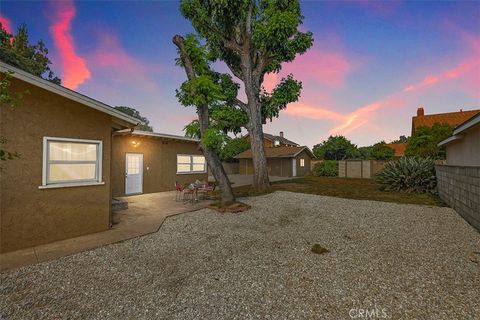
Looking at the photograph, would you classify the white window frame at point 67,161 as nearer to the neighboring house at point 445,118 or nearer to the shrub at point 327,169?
the shrub at point 327,169

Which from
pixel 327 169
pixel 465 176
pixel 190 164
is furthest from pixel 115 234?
pixel 327 169

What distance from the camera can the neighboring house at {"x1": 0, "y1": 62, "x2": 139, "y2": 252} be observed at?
4.49 m

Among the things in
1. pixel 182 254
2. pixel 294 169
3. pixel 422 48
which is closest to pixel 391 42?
pixel 422 48

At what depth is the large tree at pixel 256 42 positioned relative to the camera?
12.5 metres

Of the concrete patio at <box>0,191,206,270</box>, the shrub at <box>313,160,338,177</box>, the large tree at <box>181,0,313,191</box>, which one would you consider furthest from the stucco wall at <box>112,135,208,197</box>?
the shrub at <box>313,160,338,177</box>

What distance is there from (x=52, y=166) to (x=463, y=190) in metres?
12.7

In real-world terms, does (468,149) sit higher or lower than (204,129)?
lower

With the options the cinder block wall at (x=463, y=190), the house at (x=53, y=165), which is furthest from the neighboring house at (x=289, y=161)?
the house at (x=53, y=165)

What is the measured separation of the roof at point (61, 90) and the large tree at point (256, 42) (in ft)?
32.3

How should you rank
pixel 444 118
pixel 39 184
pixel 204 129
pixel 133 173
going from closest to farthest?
pixel 39 184, pixel 204 129, pixel 133 173, pixel 444 118

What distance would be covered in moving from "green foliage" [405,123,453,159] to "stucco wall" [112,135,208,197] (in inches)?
837

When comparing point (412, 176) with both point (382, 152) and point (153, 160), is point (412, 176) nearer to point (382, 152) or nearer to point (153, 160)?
point (153, 160)

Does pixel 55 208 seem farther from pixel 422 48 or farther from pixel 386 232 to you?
pixel 422 48

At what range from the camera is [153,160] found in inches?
499
